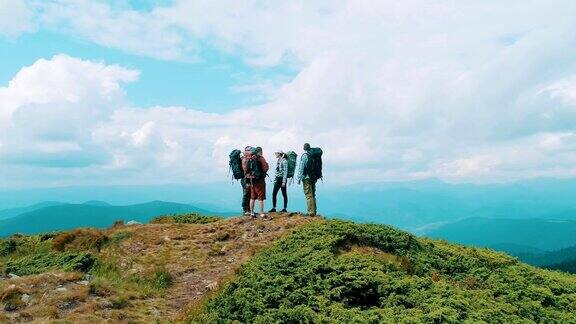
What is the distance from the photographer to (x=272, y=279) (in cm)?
1354

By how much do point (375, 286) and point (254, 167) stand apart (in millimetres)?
11012

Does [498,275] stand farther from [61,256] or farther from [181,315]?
[61,256]

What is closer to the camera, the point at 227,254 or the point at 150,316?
the point at 150,316

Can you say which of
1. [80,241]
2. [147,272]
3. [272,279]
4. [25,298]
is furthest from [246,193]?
[25,298]

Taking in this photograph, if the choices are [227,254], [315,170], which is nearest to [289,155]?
[315,170]

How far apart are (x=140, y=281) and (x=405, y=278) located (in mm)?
9356

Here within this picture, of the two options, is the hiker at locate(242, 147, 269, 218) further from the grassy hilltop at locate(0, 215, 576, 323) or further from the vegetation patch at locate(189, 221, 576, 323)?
the vegetation patch at locate(189, 221, 576, 323)

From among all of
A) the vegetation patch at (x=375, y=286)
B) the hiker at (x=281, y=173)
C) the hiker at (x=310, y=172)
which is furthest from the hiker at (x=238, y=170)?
the vegetation patch at (x=375, y=286)

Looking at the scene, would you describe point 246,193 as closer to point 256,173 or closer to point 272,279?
point 256,173

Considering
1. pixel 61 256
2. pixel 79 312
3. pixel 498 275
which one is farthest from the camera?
pixel 61 256

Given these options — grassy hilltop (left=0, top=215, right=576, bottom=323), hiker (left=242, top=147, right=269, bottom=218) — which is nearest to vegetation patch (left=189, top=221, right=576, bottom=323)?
grassy hilltop (left=0, top=215, right=576, bottom=323)

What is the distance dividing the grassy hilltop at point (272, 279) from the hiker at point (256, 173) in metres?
1.56

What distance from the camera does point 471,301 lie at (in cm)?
1287

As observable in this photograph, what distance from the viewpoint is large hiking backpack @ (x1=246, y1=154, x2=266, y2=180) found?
2261 cm
